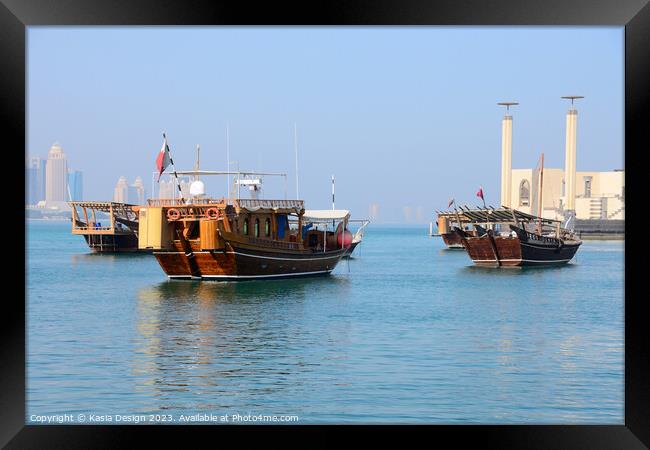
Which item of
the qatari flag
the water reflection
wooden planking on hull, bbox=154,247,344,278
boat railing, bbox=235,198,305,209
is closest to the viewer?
the qatari flag

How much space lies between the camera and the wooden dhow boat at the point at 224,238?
88.0 ft

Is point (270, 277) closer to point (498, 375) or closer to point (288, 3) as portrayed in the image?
point (498, 375)

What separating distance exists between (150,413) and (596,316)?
1596 centimetres

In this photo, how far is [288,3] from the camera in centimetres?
710

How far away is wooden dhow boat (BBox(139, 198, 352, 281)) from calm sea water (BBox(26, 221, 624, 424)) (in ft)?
1.92

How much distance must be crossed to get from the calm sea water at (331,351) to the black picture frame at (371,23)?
395 centimetres

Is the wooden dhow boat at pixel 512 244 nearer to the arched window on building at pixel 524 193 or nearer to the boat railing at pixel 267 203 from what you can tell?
the boat railing at pixel 267 203

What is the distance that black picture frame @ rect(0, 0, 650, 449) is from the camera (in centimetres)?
707

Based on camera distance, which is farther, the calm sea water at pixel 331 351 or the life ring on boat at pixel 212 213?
the life ring on boat at pixel 212 213

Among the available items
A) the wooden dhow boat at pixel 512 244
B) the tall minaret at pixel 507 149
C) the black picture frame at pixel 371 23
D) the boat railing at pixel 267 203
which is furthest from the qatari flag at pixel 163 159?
the tall minaret at pixel 507 149

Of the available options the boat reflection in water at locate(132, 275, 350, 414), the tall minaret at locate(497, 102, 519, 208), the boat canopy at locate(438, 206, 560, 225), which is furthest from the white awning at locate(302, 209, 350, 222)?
the tall minaret at locate(497, 102, 519, 208)

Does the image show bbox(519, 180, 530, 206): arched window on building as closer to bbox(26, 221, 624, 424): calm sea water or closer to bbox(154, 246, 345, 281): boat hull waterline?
bbox(26, 221, 624, 424): calm sea water

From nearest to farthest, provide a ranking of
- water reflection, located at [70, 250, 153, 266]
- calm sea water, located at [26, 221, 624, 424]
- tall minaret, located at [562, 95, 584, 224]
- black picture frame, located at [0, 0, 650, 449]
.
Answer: black picture frame, located at [0, 0, 650, 449] < calm sea water, located at [26, 221, 624, 424] < water reflection, located at [70, 250, 153, 266] < tall minaret, located at [562, 95, 584, 224]

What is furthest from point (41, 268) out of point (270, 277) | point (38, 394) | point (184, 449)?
point (184, 449)
